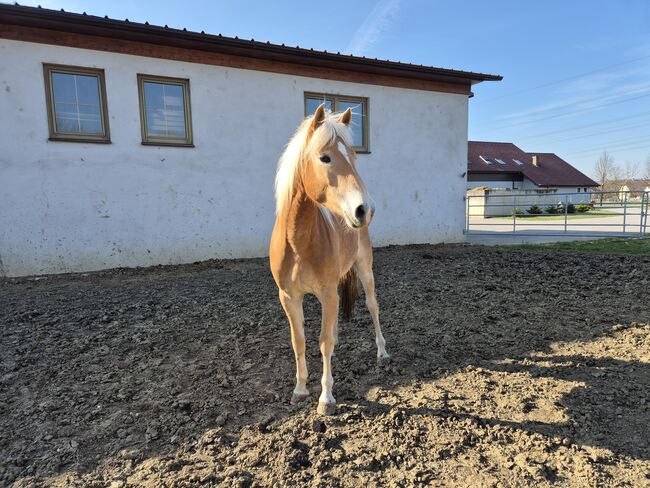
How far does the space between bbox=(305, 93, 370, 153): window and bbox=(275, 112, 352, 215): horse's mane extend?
23.4 feet

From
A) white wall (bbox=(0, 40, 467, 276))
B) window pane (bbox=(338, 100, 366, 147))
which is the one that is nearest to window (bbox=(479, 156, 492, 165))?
white wall (bbox=(0, 40, 467, 276))

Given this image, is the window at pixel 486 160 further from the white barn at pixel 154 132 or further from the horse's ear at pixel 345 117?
the horse's ear at pixel 345 117

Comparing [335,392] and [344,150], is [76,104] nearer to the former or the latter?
[344,150]

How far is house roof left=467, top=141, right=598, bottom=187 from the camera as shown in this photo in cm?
3966

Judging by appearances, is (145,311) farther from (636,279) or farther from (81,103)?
(636,279)

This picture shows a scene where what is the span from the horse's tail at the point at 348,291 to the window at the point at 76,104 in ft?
19.9

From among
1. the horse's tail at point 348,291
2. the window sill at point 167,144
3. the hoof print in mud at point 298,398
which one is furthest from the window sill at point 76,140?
the hoof print in mud at point 298,398

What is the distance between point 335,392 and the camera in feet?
9.43

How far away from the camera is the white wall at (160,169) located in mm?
6762

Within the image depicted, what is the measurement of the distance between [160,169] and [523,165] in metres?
43.6

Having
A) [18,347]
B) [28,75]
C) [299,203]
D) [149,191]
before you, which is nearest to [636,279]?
[299,203]

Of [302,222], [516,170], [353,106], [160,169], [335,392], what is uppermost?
[516,170]

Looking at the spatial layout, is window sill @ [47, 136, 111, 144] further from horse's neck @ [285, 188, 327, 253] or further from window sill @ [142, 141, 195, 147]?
horse's neck @ [285, 188, 327, 253]

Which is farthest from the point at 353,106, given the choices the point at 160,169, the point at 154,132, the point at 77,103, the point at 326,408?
the point at 326,408
